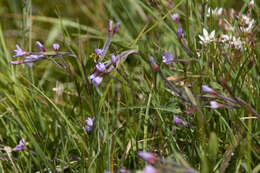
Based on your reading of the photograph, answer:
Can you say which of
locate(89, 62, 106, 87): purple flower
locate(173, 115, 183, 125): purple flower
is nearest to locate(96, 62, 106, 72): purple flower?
locate(89, 62, 106, 87): purple flower

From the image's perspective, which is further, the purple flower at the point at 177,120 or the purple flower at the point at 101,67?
the purple flower at the point at 177,120

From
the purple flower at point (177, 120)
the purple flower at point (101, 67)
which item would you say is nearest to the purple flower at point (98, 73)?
the purple flower at point (101, 67)

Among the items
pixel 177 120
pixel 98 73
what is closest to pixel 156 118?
pixel 177 120

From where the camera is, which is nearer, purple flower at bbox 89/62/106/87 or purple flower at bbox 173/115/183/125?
purple flower at bbox 89/62/106/87

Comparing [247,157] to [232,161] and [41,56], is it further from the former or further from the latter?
[41,56]

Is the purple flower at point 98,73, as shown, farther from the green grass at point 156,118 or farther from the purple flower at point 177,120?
the purple flower at point 177,120

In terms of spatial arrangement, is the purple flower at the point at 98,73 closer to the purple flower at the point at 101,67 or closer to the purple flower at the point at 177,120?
the purple flower at the point at 101,67

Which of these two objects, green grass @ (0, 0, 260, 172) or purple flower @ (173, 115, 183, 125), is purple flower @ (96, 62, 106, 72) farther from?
purple flower @ (173, 115, 183, 125)

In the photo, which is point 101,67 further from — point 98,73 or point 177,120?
point 177,120

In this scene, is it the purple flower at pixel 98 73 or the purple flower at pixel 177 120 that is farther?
the purple flower at pixel 177 120

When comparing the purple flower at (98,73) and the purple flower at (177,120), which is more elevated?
the purple flower at (98,73)

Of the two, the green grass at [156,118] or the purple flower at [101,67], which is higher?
the purple flower at [101,67]

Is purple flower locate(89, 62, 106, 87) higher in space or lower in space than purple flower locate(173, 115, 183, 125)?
higher

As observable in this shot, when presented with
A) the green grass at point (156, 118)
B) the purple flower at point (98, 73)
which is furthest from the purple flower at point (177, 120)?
the purple flower at point (98, 73)
